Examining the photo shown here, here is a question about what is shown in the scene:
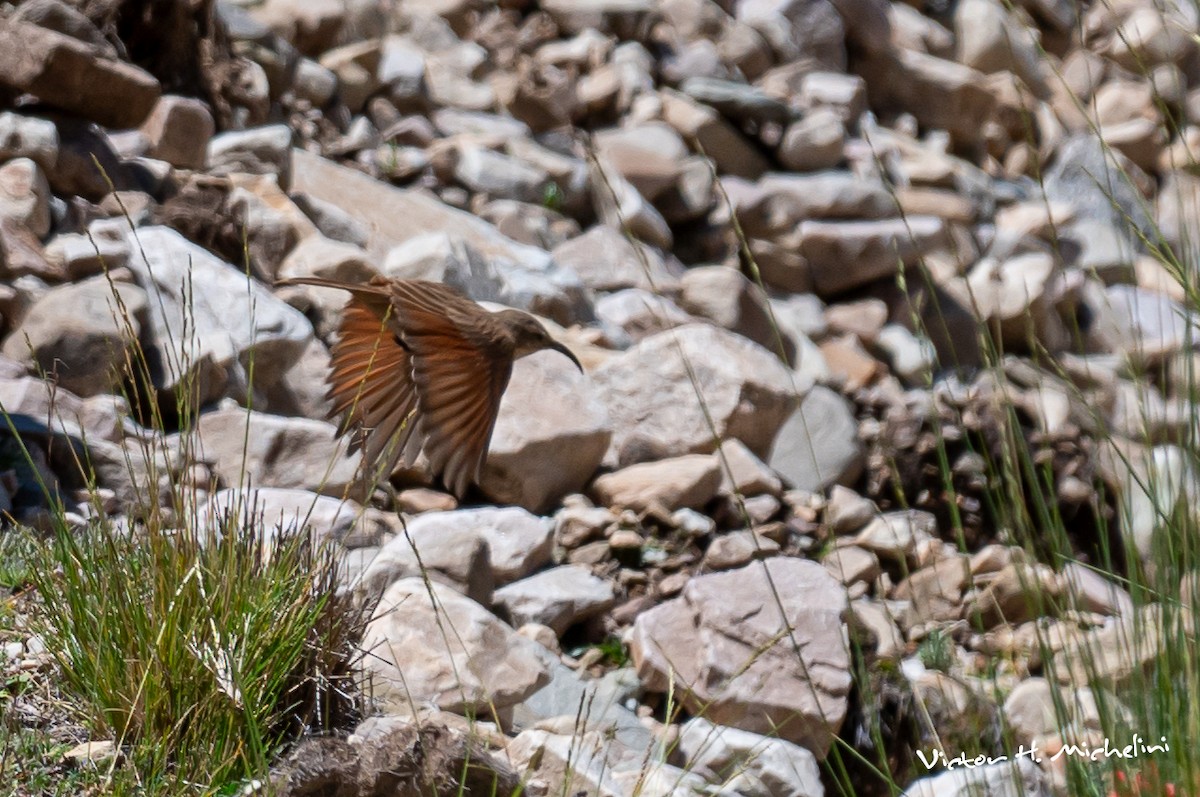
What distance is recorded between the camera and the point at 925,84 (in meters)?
11.0

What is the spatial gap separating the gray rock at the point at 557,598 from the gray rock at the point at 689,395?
3.49 ft

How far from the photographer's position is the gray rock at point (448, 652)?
3.42 m

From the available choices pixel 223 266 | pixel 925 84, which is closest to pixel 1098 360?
pixel 925 84

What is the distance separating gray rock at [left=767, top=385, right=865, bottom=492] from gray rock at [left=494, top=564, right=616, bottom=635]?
1.49 metres

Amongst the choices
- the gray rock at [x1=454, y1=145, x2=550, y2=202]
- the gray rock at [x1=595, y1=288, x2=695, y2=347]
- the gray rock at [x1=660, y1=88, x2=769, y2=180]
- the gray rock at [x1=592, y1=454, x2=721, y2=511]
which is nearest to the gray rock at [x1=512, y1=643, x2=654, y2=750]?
the gray rock at [x1=592, y1=454, x2=721, y2=511]

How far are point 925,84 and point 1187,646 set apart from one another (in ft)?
31.6

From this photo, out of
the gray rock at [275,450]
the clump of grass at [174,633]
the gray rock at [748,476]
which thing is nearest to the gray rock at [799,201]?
the gray rock at [748,476]

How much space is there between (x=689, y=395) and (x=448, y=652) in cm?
245

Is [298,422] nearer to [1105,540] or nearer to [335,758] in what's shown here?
[335,758]

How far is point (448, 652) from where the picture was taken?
346 cm

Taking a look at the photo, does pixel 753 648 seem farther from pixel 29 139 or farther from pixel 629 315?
pixel 29 139

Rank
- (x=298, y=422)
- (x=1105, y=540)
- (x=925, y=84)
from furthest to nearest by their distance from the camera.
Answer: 1. (x=925, y=84)
2. (x=298, y=422)
3. (x=1105, y=540)

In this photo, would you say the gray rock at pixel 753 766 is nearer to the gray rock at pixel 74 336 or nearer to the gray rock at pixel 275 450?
the gray rock at pixel 275 450

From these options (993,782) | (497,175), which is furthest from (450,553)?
(497,175)
